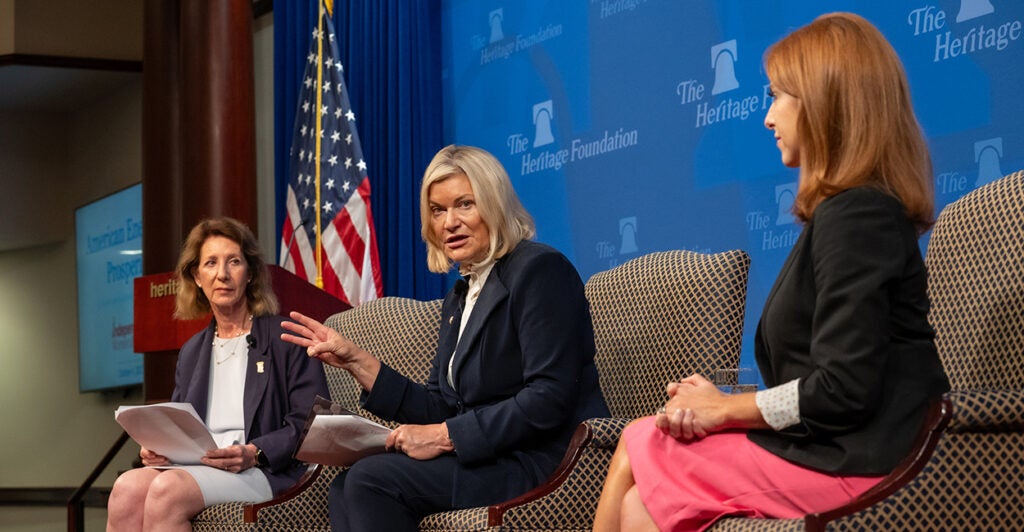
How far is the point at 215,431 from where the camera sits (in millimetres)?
3973

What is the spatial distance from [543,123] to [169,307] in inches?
74.7

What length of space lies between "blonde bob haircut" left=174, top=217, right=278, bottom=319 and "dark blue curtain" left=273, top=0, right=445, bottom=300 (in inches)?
61.9

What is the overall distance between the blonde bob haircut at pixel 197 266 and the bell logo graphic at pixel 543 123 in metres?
1.52

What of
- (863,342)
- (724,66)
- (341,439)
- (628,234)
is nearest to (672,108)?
(724,66)

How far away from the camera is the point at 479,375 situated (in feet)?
9.75

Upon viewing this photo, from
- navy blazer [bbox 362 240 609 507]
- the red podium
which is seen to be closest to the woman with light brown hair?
navy blazer [bbox 362 240 609 507]

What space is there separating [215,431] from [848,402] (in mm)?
2535

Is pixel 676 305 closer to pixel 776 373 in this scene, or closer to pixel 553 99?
pixel 776 373

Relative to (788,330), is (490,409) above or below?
below

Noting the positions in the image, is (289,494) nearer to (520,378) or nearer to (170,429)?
(170,429)

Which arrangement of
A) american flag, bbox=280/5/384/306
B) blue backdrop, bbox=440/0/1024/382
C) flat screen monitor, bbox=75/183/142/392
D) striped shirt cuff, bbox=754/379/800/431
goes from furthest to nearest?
flat screen monitor, bbox=75/183/142/392
american flag, bbox=280/5/384/306
blue backdrop, bbox=440/0/1024/382
striped shirt cuff, bbox=754/379/800/431

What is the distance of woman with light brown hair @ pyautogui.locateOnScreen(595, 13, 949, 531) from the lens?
6.59 feet

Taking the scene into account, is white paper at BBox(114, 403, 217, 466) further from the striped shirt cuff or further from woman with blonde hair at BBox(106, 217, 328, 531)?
the striped shirt cuff

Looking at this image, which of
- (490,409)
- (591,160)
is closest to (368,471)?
(490,409)
